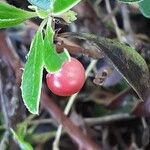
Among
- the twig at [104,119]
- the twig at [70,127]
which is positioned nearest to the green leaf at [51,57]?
the twig at [70,127]

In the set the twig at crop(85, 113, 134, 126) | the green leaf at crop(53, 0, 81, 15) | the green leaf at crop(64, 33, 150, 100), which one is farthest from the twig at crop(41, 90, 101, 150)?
the green leaf at crop(53, 0, 81, 15)

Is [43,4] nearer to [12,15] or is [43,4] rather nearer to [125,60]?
[12,15]

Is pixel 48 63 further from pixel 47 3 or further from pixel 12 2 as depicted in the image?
pixel 12 2

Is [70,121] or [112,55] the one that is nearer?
[112,55]

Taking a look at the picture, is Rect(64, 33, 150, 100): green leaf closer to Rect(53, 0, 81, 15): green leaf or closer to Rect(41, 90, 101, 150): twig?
Rect(53, 0, 81, 15): green leaf

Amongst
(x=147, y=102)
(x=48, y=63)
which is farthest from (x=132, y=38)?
(x=48, y=63)

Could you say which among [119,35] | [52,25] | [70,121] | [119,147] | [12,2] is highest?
[52,25]
